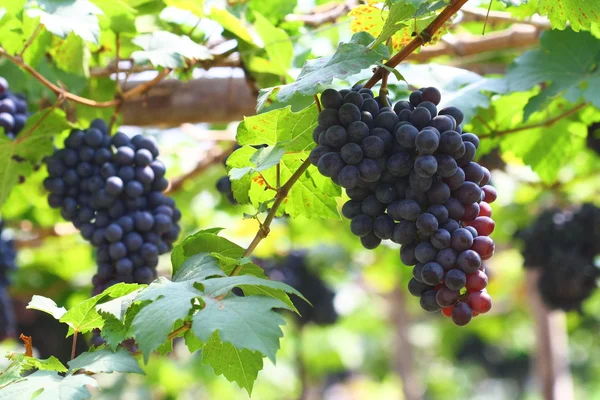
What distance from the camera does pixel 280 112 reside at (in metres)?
1.49

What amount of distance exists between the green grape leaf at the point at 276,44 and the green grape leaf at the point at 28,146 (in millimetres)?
651

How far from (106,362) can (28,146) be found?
1.07 metres

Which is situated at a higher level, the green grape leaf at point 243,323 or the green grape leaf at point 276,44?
the green grape leaf at point 243,323

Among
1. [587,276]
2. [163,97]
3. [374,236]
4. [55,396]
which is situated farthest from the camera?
[587,276]

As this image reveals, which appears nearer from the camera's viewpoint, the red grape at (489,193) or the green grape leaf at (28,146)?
the red grape at (489,193)

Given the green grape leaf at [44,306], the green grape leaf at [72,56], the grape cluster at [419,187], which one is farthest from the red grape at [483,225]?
the green grape leaf at [72,56]

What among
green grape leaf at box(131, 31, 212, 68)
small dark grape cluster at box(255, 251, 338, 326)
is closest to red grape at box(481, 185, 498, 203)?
green grape leaf at box(131, 31, 212, 68)

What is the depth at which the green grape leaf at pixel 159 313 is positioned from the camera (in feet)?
3.77

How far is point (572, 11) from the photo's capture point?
1504mm

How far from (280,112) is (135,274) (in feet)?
2.33

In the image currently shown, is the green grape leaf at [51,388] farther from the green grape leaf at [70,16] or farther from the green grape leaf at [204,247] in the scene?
the green grape leaf at [70,16]

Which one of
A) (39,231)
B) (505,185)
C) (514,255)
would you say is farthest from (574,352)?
(39,231)

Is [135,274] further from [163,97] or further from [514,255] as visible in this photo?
[514,255]

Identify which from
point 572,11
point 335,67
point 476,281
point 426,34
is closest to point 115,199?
point 335,67
